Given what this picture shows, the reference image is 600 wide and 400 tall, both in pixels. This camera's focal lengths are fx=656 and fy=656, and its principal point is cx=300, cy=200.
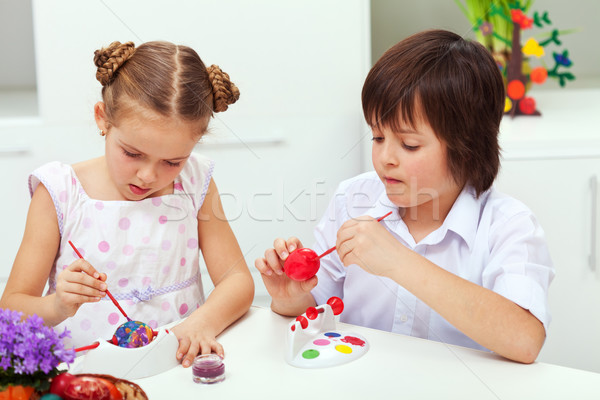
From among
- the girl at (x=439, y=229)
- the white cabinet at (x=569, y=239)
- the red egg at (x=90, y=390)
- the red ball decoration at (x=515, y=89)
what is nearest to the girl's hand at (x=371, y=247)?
the girl at (x=439, y=229)

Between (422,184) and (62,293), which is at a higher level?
(422,184)

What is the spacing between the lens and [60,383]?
639 mm

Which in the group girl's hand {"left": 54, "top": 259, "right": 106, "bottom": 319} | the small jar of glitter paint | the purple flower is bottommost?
the small jar of glitter paint

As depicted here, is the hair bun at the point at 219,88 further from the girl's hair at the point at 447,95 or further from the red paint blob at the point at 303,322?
the red paint blob at the point at 303,322

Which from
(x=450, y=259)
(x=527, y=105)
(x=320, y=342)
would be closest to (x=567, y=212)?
(x=527, y=105)

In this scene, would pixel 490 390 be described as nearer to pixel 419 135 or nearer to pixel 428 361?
pixel 428 361

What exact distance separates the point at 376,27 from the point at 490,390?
1.70 m

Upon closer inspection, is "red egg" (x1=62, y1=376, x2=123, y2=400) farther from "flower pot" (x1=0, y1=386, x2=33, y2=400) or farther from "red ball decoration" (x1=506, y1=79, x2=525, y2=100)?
"red ball decoration" (x1=506, y1=79, x2=525, y2=100)

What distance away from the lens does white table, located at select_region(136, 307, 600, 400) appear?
2.57 ft

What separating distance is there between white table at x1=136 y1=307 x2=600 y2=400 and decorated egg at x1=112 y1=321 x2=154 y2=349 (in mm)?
51

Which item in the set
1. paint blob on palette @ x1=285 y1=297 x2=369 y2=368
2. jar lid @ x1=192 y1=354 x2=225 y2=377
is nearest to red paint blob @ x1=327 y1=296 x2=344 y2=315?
paint blob on palette @ x1=285 y1=297 x2=369 y2=368

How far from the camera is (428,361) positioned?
87 centimetres

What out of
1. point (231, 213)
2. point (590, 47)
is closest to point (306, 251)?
point (231, 213)

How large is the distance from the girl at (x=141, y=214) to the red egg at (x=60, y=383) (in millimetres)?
324
